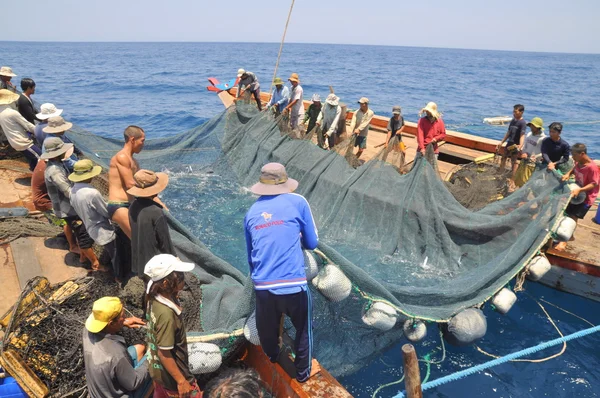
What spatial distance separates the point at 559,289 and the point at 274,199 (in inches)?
226

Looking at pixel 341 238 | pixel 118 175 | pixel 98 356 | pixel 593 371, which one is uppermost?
pixel 118 175

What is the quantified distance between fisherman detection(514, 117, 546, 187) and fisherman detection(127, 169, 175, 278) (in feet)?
18.6

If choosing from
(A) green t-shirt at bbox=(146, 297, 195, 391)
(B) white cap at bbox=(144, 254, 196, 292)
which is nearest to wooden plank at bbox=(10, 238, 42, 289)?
(A) green t-shirt at bbox=(146, 297, 195, 391)

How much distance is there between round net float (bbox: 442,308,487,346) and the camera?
4.20m

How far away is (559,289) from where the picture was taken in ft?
21.6

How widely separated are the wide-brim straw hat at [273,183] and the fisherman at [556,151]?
456 centimetres

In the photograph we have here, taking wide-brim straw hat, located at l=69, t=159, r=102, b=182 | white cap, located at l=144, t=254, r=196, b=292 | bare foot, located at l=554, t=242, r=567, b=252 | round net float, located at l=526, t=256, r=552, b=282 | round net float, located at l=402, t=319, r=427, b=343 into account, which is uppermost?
white cap, located at l=144, t=254, r=196, b=292

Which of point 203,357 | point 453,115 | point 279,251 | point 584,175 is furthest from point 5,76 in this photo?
point 453,115

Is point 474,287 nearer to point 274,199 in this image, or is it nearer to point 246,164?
point 274,199

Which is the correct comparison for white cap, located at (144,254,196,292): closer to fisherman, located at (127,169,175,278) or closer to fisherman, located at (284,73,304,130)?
fisherman, located at (127,169,175,278)

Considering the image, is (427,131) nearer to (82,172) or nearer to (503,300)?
(503,300)

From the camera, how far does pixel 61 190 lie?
4461 millimetres

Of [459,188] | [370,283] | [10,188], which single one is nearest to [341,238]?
[459,188]

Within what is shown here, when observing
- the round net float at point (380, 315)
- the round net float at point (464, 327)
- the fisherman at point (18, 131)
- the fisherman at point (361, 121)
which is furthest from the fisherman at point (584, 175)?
the fisherman at point (18, 131)
